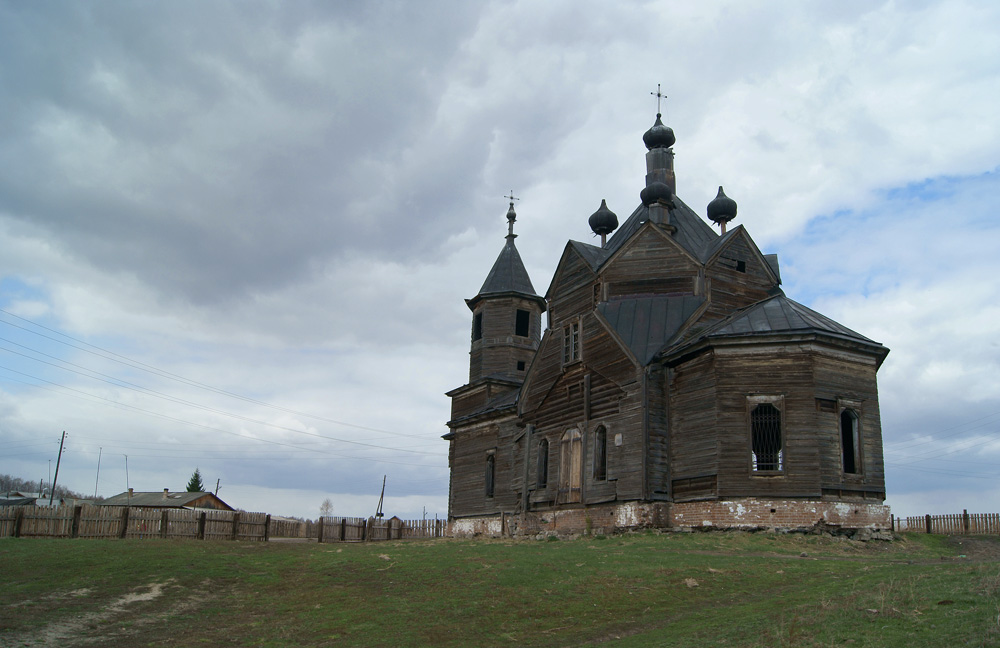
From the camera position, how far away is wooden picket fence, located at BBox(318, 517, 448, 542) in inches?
1523

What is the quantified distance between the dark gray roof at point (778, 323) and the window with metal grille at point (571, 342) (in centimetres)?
586

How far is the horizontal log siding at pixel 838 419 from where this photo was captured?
75.1ft

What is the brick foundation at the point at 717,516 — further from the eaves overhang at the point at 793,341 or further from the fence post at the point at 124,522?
the fence post at the point at 124,522

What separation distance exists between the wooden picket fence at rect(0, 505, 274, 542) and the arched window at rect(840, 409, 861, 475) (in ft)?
74.6

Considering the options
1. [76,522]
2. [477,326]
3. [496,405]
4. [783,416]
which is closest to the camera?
[783,416]

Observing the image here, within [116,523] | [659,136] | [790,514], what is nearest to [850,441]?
[790,514]

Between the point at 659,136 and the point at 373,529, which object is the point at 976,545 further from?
the point at 373,529

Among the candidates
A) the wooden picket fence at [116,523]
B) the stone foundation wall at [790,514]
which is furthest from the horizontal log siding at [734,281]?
the wooden picket fence at [116,523]

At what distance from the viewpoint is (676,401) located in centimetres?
2588

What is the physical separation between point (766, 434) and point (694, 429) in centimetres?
224

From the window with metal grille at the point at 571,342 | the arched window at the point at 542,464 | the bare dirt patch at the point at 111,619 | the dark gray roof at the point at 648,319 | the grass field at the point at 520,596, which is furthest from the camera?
the arched window at the point at 542,464

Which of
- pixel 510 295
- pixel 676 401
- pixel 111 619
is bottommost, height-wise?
pixel 111 619

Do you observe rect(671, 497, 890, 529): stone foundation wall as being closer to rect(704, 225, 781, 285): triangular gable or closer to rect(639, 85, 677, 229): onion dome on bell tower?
rect(704, 225, 781, 285): triangular gable

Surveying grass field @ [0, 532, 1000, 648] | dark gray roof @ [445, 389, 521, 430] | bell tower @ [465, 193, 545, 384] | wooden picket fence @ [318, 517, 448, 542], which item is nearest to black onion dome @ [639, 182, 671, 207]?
dark gray roof @ [445, 389, 521, 430]
